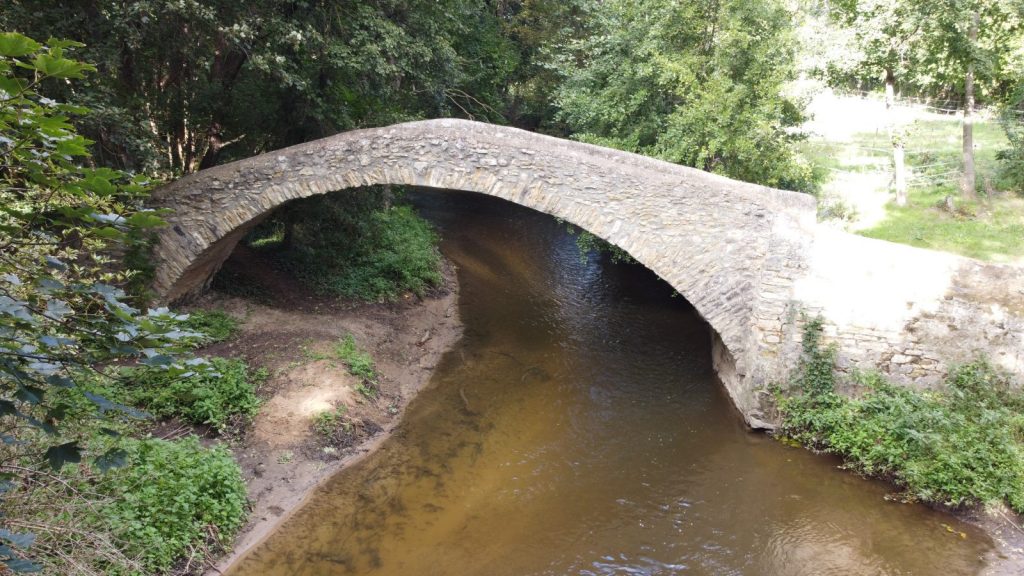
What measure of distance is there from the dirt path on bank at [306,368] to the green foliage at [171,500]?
344mm

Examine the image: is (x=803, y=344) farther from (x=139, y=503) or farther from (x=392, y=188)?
(x=392, y=188)

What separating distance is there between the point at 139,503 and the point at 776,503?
7.20 meters

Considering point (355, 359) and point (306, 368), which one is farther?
point (355, 359)

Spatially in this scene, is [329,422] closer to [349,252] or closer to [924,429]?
[349,252]

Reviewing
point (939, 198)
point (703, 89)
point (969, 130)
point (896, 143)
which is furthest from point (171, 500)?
point (969, 130)

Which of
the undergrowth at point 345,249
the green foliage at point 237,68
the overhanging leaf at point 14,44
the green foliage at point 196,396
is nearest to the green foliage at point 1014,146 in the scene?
the green foliage at point 237,68

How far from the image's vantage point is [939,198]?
14984 mm

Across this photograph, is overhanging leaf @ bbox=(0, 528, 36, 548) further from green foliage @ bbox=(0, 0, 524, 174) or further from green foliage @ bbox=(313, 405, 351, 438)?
green foliage @ bbox=(0, 0, 524, 174)

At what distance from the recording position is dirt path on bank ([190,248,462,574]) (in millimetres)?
7957

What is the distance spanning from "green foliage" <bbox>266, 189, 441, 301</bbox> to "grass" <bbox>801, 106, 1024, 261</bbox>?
9.36 meters

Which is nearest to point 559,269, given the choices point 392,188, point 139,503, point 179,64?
point 392,188

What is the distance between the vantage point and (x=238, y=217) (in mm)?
9875

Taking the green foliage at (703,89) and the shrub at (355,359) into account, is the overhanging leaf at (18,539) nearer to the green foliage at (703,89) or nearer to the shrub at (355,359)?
the shrub at (355,359)

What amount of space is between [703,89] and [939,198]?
22.9ft
